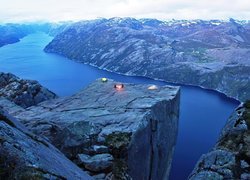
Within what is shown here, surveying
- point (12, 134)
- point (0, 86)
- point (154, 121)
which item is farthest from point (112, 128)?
point (0, 86)

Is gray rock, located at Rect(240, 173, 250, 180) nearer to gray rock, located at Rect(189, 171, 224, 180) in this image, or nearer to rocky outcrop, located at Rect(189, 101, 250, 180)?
rocky outcrop, located at Rect(189, 101, 250, 180)

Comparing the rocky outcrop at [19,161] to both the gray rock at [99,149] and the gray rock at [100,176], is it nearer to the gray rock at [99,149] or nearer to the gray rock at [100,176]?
the gray rock at [100,176]

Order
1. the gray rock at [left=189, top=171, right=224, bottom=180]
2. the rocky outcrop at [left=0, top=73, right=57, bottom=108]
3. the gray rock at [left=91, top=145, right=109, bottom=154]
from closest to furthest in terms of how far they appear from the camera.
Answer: the gray rock at [left=189, top=171, right=224, bottom=180] → the gray rock at [left=91, top=145, right=109, bottom=154] → the rocky outcrop at [left=0, top=73, right=57, bottom=108]

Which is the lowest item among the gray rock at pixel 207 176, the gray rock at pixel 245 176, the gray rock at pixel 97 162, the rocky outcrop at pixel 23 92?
the rocky outcrop at pixel 23 92

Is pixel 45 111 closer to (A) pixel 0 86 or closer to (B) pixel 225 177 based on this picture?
(A) pixel 0 86

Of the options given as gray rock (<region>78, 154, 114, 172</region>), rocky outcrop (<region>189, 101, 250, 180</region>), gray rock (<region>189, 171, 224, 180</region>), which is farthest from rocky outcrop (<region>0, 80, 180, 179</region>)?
rocky outcrop (<region>189, 101, 250, 180</region>)

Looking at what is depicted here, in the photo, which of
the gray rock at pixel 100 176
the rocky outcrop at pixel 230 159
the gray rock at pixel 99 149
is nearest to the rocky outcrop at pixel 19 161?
the gray rock at pixel 100 176

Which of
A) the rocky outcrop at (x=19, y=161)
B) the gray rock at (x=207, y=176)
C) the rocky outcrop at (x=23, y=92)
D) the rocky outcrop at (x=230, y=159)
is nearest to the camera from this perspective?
the rocky outcrop at (x=19, y=161)
